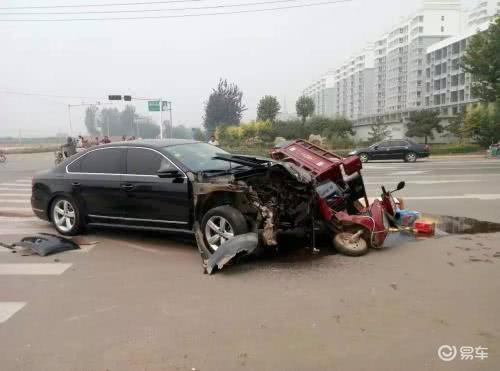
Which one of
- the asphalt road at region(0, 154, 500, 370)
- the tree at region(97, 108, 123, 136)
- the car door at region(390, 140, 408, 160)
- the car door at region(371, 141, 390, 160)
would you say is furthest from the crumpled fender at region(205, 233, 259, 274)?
the tree at region(97, 108, 123, 136)

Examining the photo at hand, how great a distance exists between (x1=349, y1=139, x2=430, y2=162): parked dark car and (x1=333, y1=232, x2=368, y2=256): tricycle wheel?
66.5ft

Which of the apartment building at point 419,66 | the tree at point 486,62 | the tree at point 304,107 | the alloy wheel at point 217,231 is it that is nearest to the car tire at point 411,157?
the tree at point 486,62

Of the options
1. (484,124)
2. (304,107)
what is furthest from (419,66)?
(484,124)

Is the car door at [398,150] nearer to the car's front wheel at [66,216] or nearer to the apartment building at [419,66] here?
the car's front wheel at [66,216]

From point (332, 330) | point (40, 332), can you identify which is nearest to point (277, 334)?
point (332, 330)

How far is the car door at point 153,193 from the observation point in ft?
20.1

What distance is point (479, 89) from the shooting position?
35.3 metres

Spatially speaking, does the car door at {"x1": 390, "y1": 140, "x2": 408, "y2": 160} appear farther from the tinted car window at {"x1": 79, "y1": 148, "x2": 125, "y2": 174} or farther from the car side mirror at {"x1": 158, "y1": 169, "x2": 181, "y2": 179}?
the car side mirror at {"x1": 158, "y1": 169, "x2": 181, "y2": 179}

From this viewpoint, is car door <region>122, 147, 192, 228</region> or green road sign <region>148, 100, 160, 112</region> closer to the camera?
car door <region>122, 147, 192, 228</region>

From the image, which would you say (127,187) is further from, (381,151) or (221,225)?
(381,151)

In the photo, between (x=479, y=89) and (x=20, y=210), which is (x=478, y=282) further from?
(x=479, y=89)

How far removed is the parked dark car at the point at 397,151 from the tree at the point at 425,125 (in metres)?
15.8

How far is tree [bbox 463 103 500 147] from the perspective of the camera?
108ft

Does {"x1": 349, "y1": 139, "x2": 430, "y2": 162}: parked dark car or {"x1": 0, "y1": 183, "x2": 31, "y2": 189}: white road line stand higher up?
{"x1": 349, "y1": 139, "x2": 430, "y2": 162}: parked dark car
